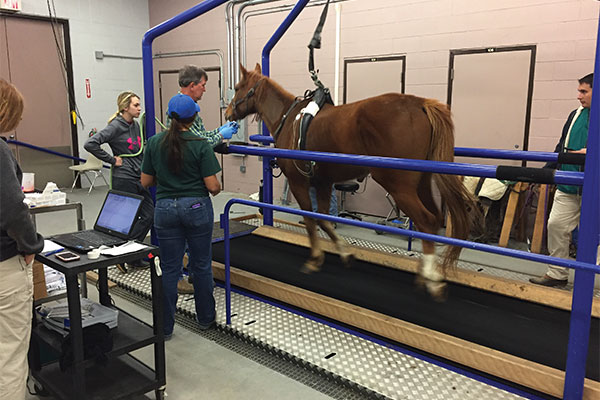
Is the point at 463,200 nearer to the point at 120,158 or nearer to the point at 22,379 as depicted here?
the point at 22,379

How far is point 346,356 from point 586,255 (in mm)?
1332

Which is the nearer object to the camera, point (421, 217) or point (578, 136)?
point (421, 217)

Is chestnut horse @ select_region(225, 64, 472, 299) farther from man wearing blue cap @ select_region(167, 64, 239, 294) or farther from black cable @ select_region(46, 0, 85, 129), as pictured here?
black cable @ select_region(46, 0, 85, 129)

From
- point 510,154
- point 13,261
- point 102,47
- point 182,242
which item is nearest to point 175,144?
point 182,242

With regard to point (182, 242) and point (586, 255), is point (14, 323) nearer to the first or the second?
point (182, 242)

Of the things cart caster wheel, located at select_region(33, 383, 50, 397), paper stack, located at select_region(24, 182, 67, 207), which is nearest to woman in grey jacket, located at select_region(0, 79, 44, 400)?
cart caster wheel, located at select_region(33, 383, 50, 397)

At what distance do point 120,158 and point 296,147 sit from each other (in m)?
1.50

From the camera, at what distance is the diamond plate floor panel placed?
7.30 ft

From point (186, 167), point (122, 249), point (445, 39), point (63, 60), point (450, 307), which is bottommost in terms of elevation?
point (450, 307)

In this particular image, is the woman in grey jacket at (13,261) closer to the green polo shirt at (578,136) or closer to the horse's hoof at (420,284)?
the horse's hoof at (420,284)

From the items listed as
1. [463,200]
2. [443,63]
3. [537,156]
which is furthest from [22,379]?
[443,63]

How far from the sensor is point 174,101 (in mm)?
2568

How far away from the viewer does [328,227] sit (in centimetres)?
361

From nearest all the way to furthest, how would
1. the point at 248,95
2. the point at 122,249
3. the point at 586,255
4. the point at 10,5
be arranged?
the point at 586,255
the point at 122,249
the point at 248,95
the point at 10,5
